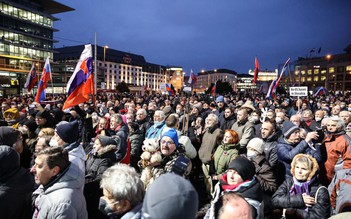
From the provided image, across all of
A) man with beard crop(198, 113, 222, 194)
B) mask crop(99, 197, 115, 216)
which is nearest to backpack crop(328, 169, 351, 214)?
man with beard crop(198, 113, 222, 194)

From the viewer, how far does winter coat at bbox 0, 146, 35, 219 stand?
8.87 ft

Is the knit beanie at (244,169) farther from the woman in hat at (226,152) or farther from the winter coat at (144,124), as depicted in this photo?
the winter coat at (144,124)

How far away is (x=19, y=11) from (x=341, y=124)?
65800 mm

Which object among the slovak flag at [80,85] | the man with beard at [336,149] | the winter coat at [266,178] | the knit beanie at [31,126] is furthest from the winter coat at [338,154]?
the slovak flag at [80,85]

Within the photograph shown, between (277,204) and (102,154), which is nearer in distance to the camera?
(277,204)

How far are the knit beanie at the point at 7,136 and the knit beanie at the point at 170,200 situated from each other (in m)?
3.31

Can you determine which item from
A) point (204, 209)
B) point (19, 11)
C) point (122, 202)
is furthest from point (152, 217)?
point (19, 11)

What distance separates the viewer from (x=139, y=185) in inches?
88.4

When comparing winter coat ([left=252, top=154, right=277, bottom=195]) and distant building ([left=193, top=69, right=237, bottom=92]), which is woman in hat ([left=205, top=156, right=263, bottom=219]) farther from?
distant building ([left=193, top=69, right=237, bottom=92])

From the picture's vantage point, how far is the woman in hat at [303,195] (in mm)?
3234

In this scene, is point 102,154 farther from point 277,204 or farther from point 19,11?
point 19,11

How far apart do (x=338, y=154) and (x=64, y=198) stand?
423 centimetres

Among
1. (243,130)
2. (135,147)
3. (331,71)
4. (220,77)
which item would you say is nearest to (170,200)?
(135,147)

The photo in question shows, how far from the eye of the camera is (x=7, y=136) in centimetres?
388
